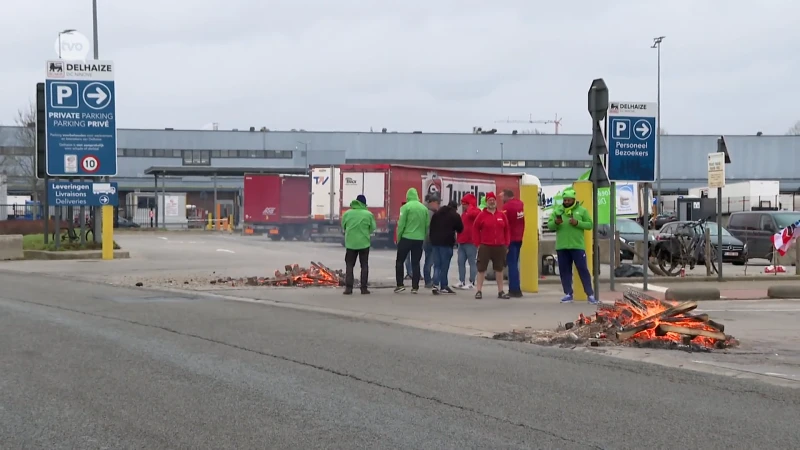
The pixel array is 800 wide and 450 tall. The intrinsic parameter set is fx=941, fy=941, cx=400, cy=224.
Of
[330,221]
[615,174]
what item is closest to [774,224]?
[615,174]

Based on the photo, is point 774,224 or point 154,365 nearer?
point 154,365

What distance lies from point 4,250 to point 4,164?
4266 centimetres

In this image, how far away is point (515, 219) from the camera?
1534cm

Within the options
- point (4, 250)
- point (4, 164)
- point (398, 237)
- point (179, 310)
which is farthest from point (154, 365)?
point (4, 164)

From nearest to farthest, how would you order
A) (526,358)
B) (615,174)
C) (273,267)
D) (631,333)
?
(526,358), (631,333), (615,174), (273,267)

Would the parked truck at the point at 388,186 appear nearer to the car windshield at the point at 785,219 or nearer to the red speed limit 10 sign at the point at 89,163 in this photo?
the red speed limit 10 sign at the point at 89,163

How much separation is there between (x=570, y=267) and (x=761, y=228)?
1605 cm

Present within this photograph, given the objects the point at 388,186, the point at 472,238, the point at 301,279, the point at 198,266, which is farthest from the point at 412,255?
the point at 388,186

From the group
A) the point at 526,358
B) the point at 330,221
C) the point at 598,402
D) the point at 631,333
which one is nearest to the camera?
the point at 598,402

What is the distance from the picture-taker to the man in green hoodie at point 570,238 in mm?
14156

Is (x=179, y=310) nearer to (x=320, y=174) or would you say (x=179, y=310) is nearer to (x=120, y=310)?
(x=120, y=310)

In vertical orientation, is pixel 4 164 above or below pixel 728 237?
above

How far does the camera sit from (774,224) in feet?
90.8

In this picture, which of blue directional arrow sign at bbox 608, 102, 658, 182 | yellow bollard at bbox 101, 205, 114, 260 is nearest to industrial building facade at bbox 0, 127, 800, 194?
yellow bollard at bbox 101, 205, 114, 260
